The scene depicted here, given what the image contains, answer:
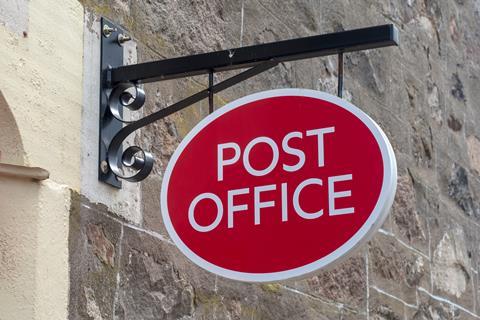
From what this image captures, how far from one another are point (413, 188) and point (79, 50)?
2.36 meters

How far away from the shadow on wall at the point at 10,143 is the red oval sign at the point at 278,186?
37cm

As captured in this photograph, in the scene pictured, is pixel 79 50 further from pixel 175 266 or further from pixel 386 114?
pixel 386 114

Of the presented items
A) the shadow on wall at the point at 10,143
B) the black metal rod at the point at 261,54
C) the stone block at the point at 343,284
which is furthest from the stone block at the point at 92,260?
the stone block at the point at 343,284

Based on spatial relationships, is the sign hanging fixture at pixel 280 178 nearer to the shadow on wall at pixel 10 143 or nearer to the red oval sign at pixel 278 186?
the red oval sign at pixel 278 186

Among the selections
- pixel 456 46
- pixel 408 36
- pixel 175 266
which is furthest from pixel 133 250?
pixel 456 46

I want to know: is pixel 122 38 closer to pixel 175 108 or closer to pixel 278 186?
pixel 175 108

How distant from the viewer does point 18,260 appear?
296cm

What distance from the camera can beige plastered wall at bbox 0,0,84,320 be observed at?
9.70ft

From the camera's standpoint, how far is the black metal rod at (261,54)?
2.93 metres

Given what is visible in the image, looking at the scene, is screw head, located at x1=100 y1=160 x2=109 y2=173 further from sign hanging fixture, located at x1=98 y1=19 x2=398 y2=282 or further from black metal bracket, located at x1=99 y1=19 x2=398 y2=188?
sign hanging fixture, located at x1=98 y1=19 x2=398 y2=282

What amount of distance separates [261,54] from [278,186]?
1.29 ft

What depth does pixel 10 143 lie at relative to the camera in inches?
118

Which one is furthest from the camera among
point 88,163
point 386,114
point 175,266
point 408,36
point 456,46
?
point 456,46

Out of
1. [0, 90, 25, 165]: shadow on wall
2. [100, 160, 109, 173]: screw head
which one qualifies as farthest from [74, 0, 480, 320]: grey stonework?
[0, 90, 25, 165]: shadow on wall
